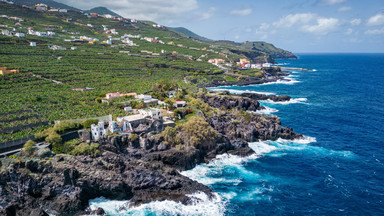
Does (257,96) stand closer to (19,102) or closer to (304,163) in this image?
(304,163)

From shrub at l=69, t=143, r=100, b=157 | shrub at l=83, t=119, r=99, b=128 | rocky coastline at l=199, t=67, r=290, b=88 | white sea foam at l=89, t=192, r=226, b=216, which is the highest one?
rocky coastline at l=199, t=67, r=290, b=88

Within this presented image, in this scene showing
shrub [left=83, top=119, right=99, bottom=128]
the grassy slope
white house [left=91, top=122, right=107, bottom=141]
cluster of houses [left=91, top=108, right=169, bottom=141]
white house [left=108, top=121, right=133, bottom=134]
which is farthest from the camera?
the grassy slope

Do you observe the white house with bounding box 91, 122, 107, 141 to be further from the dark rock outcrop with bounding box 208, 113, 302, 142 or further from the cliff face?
the cliff face

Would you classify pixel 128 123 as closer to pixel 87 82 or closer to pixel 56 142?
pixel 56 142

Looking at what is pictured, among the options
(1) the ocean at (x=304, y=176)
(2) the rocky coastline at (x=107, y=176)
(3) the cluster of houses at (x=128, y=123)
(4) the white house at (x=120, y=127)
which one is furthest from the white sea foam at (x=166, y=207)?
(4) the white house at (x=120, y=127)

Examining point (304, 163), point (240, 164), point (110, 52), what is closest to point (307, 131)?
point (304, 163)

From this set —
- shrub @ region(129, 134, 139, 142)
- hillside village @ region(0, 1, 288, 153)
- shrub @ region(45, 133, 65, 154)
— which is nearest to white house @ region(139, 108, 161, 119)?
hillside village @ region(0, 1, 288, 153)
